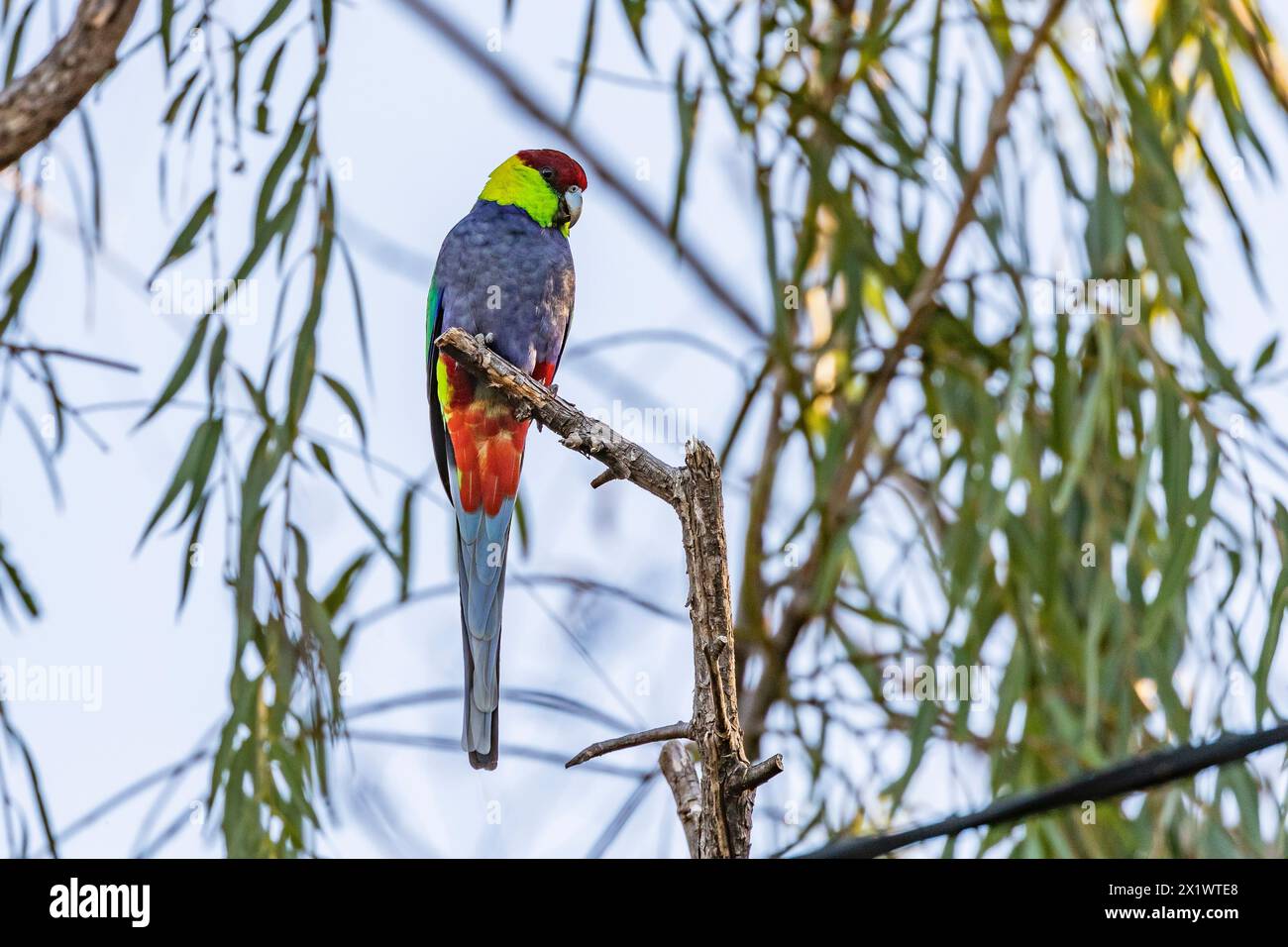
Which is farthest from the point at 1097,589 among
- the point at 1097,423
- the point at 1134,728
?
the point at 1134,728

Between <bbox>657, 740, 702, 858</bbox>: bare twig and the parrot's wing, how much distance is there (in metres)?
0.58

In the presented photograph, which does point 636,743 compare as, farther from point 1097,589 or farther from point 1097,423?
point 1097,423

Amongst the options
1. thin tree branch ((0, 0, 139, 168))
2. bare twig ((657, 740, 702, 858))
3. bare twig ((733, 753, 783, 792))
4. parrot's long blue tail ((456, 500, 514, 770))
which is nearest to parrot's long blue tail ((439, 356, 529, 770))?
parrot's long blue tail ((456, 500, 514, 770))

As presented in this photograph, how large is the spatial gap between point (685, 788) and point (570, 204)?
3.01 feet

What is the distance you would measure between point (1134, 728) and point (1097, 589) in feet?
1.74

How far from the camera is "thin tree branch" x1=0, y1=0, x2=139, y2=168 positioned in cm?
185

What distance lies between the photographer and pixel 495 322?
208 centimetres

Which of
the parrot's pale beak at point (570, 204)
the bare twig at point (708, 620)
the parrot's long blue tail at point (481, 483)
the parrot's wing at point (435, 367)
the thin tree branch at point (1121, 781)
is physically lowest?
the thin tree branch at point (1121, 781)

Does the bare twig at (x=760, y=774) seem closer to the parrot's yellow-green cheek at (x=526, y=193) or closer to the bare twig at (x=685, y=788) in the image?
the bare twig at (x=685, y=788)

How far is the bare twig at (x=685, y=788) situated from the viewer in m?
1.71

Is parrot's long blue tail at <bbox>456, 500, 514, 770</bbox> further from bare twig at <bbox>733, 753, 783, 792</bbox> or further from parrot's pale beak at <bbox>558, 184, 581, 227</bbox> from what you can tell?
parrot's pale beak at <bbox>558, 184, 581, 227</bbox>

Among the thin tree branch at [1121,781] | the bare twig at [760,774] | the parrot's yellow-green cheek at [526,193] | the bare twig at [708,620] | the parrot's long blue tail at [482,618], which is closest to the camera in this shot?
the thin tree branch at [1121,781]

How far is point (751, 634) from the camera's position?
3.26 metres

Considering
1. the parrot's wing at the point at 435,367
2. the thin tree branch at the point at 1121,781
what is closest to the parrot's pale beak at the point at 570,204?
the parrot's wing at the point at 435,367
